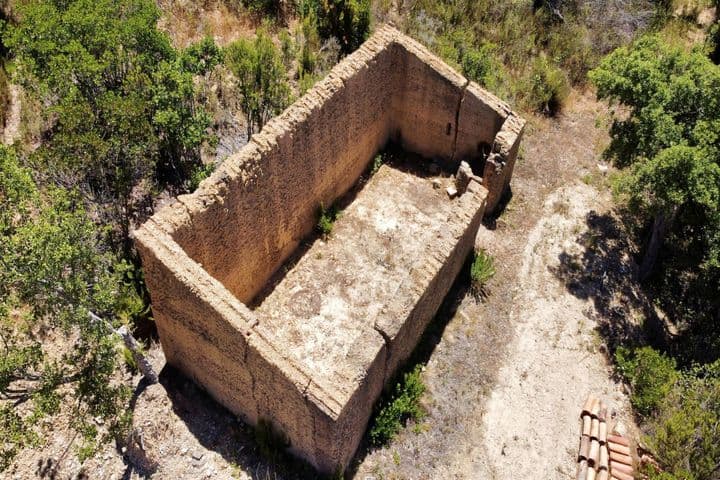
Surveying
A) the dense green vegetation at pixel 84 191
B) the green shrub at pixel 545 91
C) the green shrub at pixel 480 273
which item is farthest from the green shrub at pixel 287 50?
the green shrub at pixel 480 273

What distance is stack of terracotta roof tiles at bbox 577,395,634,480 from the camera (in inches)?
495

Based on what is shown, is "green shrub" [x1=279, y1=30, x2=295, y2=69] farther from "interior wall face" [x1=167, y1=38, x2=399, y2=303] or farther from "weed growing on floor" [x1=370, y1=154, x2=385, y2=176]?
"weed growing on floor" [x1=370, y1=154, x2=385, y2=176]

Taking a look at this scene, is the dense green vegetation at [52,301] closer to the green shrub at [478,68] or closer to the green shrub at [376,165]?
the green shrub at [376,165]

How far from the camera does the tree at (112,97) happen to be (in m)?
13.2

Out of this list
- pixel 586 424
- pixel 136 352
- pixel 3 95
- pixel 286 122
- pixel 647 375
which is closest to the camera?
pixel 136 352

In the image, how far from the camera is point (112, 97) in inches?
532

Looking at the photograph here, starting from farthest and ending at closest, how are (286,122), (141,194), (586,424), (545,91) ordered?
(545,91), (141,194), (286,122), (586,424)

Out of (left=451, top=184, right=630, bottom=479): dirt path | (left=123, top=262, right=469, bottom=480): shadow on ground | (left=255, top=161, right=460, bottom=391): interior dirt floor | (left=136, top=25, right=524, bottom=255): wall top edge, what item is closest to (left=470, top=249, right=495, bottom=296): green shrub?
(left=451, top=184, right=630, bottom=479): dirt path

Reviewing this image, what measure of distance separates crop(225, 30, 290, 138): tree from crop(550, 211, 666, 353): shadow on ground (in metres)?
8.23

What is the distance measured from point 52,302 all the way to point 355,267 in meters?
6.80

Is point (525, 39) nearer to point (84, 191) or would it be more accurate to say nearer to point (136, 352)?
point (84, 191)

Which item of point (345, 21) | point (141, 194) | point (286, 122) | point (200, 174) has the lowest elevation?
point (141, 194)

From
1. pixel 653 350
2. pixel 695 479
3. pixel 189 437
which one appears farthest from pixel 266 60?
pixel 695 479

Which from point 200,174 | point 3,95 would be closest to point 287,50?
point 200,174
